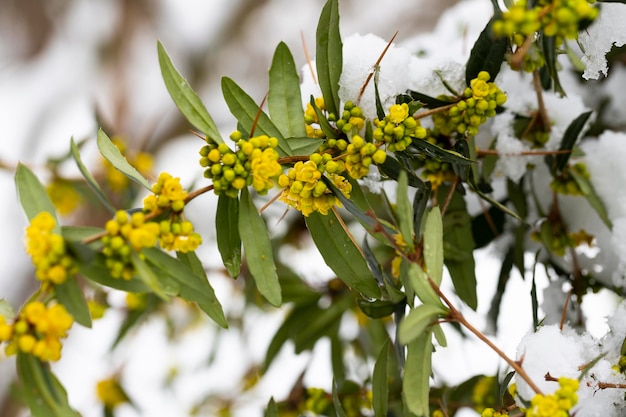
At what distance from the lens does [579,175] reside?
2.15 ft

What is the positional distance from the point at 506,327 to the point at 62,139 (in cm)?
165

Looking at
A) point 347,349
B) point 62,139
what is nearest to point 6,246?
point 62,139

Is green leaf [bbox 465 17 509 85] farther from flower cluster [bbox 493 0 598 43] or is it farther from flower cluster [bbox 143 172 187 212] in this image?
flower cluster [bbox 143 172 187 212]

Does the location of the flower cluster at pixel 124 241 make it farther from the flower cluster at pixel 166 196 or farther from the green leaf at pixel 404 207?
the green leaf at pixel 404 207

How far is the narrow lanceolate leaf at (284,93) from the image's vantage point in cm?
52

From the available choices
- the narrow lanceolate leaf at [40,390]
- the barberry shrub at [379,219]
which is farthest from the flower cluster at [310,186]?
the narrow lanceolate leaf at [40,390]

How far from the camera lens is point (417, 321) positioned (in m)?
0.40

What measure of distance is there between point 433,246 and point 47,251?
0.86ft

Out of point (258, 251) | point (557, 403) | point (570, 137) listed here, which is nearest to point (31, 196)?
point (258, 251)

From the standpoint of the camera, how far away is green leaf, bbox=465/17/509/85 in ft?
1.71

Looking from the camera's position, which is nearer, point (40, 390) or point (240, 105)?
point (40, 390)

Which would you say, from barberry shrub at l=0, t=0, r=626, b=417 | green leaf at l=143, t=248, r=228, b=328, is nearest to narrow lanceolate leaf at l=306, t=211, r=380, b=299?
barberry shrub at l=0, t=0, r=626, b=417

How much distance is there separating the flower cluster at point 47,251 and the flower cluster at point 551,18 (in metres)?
0.30

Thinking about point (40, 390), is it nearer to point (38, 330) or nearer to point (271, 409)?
point (38, 330)
